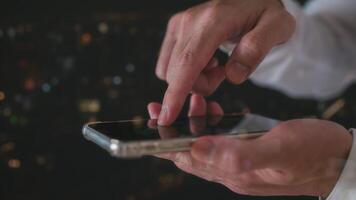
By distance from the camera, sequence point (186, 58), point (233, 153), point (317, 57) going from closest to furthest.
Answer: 1. point (233, 153)
2. point (186, 58)
3. point (317, 57)

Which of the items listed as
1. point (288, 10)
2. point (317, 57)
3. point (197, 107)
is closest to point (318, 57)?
point (317, 57)

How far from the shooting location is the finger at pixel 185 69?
1.17 feet

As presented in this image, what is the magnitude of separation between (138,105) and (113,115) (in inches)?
1.4

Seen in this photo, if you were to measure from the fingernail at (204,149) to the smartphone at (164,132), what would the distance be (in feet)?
0.03

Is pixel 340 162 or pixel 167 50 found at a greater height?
pixel 167 50

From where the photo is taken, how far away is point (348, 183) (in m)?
0.34

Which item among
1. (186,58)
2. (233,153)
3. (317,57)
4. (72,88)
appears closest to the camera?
(233,153)

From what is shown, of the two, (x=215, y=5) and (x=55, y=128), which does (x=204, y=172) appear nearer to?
(x=215, y=5)

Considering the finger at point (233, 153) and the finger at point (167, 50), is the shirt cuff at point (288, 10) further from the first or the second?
the finger at point (233, 153)

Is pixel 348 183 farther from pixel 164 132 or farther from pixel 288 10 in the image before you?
pixel 288 10

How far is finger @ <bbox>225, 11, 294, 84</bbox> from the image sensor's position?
38cm

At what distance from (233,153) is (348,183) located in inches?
4.8

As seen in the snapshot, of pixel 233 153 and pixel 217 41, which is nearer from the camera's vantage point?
pixel 233 153

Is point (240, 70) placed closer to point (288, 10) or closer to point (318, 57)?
point (288, 10)
